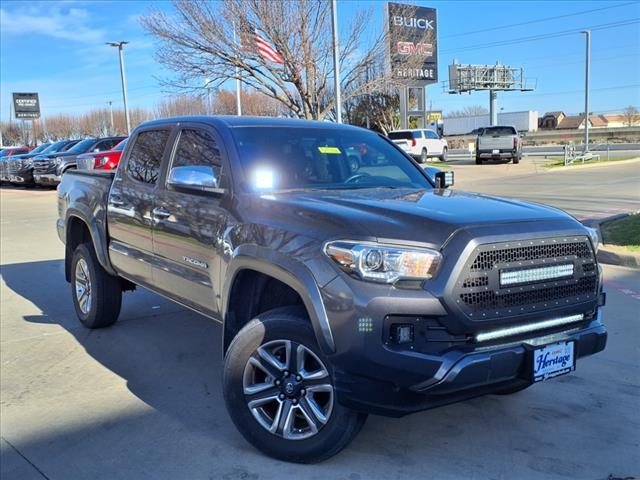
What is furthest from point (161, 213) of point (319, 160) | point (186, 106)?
point (186, 106)

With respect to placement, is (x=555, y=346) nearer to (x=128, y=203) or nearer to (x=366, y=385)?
(x=366, y=385)

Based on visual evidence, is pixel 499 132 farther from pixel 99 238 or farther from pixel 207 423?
pixel 207 423

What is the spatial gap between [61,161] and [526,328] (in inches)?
891

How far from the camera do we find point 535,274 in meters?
3.04

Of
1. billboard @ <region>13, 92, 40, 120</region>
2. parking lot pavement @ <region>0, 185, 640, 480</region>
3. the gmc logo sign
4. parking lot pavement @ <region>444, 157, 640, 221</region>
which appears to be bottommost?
parking lot pavement @ <region>0, 185, 640, 480</region>

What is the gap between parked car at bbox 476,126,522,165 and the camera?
1200 inches

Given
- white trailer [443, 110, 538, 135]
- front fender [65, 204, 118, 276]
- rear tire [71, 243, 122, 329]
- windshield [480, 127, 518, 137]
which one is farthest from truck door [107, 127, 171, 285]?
white trailer [443, 110, 538, 135]

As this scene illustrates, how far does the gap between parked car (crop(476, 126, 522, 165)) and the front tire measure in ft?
96.0

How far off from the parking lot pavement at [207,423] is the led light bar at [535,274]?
1034mm

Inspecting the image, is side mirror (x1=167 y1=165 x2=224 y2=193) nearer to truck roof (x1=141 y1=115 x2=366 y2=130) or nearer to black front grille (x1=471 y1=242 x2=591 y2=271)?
truck roof (x1=141 y1=115 x2=366 y2=130)

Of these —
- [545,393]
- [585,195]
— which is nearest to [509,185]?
[585,195]

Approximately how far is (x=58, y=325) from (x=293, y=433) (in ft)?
12.3

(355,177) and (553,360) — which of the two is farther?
(355,177)

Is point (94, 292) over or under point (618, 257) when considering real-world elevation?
over
